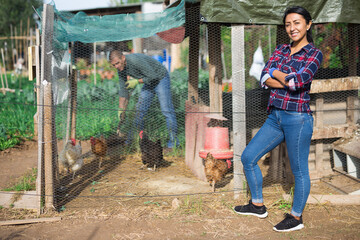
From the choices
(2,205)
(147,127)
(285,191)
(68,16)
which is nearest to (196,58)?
(147,127)

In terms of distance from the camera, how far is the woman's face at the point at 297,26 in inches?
106

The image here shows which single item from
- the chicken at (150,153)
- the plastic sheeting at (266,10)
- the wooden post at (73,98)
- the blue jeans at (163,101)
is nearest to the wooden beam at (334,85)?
the plastic sheeting at (266,10)

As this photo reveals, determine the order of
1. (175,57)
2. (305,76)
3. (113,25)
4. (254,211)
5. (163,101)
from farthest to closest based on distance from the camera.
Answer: (175,57), (163,101), (113,25), (254,211), (305,76)

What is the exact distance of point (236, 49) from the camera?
366cm

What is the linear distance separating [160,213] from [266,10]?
235 centimetres

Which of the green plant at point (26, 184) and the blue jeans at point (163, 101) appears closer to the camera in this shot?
the green plant at point (26, 184)

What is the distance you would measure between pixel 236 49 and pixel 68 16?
189cm

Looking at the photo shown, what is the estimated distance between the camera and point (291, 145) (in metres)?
2.84

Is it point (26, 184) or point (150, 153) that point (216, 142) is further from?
point (26, 184)

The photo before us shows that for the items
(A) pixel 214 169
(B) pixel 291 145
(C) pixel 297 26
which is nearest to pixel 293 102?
(B) pixel 291 145

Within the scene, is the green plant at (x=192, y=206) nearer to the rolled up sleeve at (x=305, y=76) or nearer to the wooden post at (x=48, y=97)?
the wooden post at (x=48, y=97)

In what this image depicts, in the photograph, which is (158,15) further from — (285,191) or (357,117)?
(357,117)

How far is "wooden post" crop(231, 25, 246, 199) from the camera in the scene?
3.67 metres

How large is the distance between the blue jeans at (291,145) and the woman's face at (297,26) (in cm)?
60
